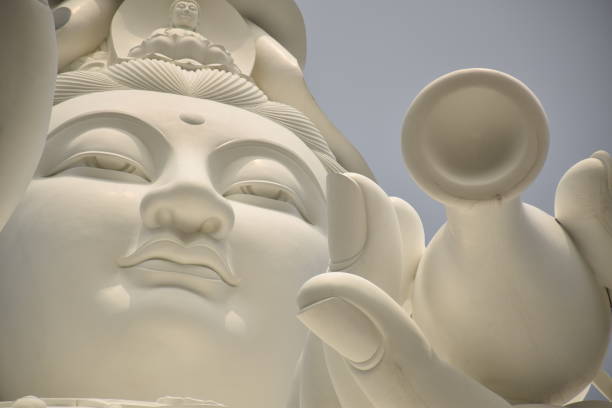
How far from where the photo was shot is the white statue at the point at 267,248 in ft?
4.61

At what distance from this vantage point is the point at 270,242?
10.2 feet

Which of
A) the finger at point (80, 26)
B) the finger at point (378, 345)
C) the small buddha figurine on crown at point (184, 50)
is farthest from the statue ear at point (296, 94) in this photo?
the finger at point (378, 345)

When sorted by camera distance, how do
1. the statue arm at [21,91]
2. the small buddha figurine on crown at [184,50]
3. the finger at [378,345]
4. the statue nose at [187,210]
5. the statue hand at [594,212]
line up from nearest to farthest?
the statue arm at [21,91] → the finger at [378,345] → the statue hand at [594,212] → the statue nose at [187,210] → the small buddha figurine on crown at [184,50]

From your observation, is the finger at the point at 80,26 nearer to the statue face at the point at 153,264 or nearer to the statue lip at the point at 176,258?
the statue face at the point at 153,264

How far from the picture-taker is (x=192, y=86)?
11.9ft

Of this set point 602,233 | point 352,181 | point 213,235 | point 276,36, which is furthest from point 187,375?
point 276,36

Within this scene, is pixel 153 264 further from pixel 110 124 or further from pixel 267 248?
pixel 110 124

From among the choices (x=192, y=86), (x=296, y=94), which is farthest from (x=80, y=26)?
(x=296, y=94)

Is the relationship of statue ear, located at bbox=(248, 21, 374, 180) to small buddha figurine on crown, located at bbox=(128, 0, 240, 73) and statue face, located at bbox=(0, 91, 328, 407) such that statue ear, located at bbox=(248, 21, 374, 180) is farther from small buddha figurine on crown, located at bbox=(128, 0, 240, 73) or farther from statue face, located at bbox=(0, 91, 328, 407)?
statue face, located at bbox=(0, 91, 328, 407)

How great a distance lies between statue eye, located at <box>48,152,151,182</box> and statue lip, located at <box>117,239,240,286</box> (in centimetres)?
34

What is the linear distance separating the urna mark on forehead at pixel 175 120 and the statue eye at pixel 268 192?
15 cm

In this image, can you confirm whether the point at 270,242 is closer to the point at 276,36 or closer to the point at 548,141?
the point at 548,141

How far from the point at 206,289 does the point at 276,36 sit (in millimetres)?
2351

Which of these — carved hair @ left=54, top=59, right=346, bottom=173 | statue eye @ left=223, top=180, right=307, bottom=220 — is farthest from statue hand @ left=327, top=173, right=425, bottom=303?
carved hair @ left=54, top=59, right=346, bottom=173
